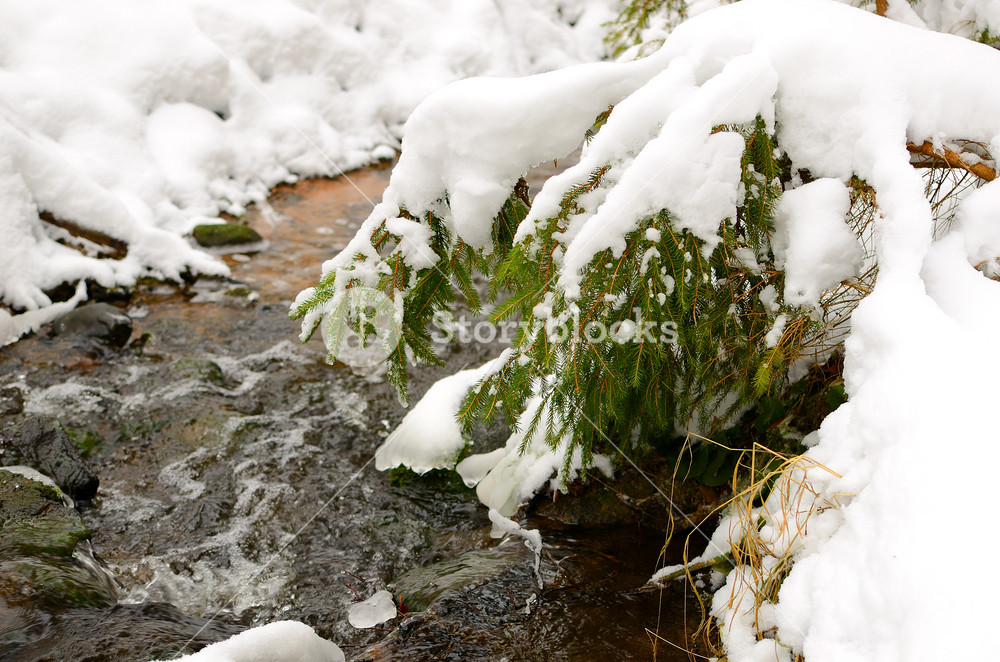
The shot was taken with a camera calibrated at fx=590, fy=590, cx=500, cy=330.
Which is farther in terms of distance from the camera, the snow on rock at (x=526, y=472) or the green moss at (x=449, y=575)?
the snow on rock at (x=526, y=472)

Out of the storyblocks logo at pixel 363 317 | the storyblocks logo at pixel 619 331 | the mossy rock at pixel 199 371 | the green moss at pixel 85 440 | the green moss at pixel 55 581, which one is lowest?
the mossy rock at pixel 199 371

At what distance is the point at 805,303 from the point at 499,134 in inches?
51.9

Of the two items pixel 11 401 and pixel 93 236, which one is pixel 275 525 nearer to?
pixel 11 401

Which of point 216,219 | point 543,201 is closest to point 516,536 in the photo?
point 543,201

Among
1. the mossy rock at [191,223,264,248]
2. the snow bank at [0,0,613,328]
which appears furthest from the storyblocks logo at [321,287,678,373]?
the mossy rock at [191,223,264,248]

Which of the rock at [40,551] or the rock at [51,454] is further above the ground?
the rock at [40,551]

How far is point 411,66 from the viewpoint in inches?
495

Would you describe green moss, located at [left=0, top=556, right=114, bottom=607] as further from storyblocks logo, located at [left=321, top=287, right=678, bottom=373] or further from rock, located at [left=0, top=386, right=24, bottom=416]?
rock, located at [left=0, top=386, right=24, bottom=416]

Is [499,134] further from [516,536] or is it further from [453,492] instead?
[453,492]

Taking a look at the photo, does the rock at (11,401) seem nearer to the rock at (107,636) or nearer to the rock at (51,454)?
the rock at (51,454)

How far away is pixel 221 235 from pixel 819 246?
24.8ft

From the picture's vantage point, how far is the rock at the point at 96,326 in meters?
5.67

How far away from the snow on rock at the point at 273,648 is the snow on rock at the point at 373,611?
0.38m

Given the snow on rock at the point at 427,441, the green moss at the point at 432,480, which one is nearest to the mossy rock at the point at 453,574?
the green moss at the point at 432,480
